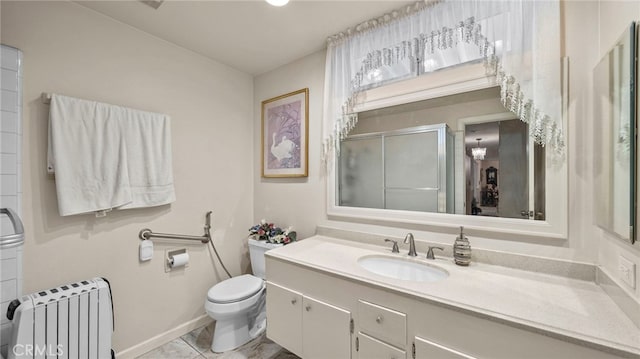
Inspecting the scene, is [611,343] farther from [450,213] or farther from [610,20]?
[610,20]

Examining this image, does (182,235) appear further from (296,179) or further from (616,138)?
(616,138)

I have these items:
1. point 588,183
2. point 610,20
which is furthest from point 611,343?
point 610,20

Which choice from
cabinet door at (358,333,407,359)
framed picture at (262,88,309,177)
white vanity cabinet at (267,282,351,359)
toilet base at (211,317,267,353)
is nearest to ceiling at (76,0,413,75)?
framed picture at (262,88,309,177)

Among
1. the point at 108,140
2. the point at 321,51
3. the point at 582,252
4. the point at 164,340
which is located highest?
the point at 321,51

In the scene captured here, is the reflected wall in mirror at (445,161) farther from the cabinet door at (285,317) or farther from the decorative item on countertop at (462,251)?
the cabinet door at (285,317)

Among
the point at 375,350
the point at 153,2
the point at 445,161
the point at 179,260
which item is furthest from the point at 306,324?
the point at 153,2

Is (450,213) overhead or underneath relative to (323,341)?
overhead

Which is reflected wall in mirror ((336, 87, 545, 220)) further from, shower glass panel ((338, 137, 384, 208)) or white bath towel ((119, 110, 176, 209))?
white bath towel ((119, 110, 176, 209))

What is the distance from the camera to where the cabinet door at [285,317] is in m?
1.52

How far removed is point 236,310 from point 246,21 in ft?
6.89

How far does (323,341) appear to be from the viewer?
1402 millimetres

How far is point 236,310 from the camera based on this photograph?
180 cm

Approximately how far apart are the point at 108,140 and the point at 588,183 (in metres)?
2.79

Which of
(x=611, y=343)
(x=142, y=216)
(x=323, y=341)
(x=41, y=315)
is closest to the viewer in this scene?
(x=611, y=343)
